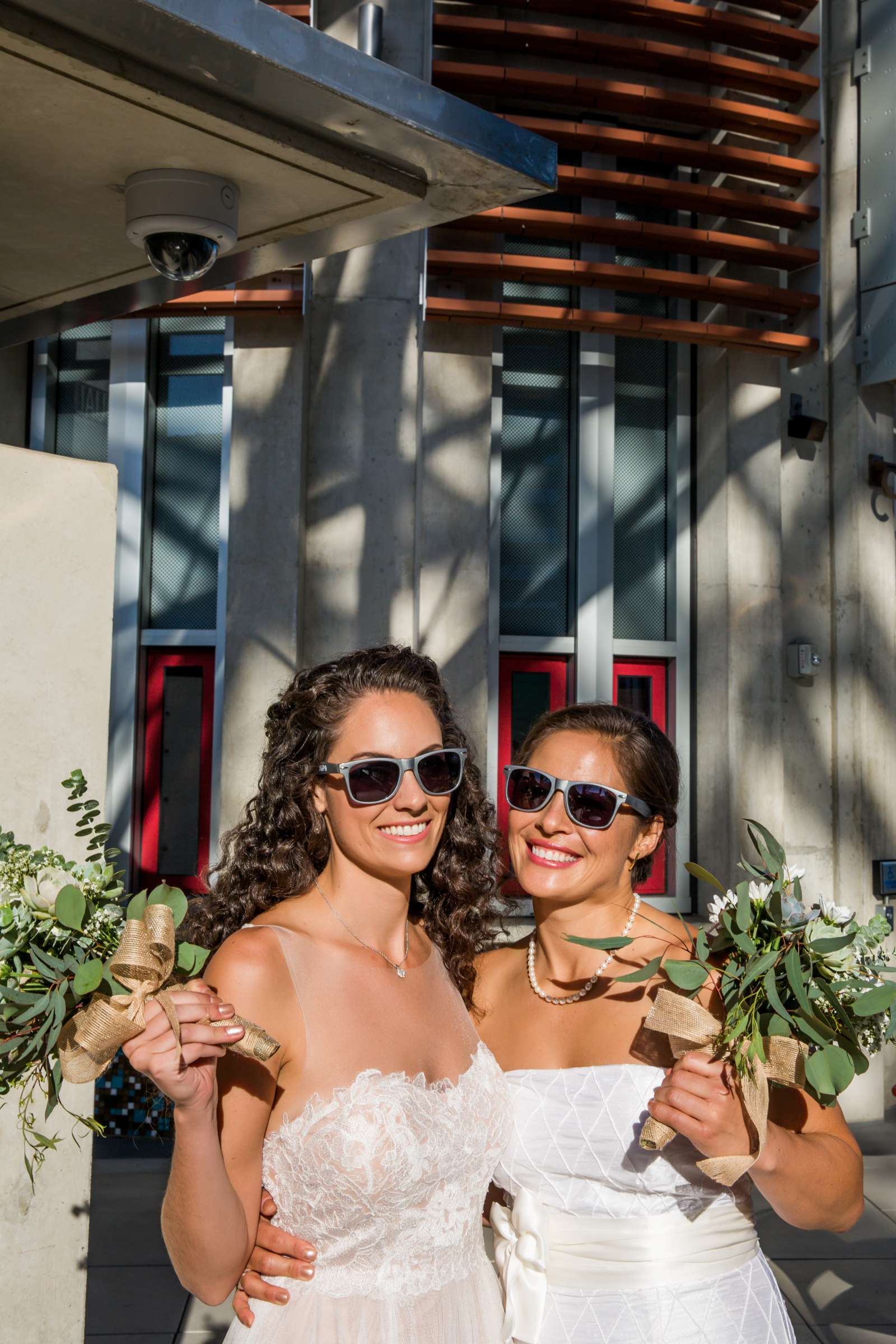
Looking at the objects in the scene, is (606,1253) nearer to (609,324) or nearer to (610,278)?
(609,324)

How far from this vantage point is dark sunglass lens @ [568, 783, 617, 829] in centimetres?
248

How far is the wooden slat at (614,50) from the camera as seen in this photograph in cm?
732

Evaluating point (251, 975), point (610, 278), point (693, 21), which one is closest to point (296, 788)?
point (251, 975)

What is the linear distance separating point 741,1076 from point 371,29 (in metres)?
6.52

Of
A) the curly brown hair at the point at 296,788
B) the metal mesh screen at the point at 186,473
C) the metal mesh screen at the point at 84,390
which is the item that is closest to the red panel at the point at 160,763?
the metal mesh screen at the point at 186,473

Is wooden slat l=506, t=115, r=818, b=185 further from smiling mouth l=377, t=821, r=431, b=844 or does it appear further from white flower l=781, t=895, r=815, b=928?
white flower l=781, t=895, r=815, b=928

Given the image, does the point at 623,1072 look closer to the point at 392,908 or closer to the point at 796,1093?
the point at 796,1093

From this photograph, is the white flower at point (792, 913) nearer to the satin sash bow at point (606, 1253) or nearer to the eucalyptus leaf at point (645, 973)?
the eucalyptus leaf at point (645, 973)

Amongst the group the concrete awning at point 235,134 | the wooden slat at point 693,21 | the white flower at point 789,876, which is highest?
the wooden slat at point 693,21

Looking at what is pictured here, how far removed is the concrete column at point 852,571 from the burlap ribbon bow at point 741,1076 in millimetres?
6679

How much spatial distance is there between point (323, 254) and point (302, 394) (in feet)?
12.3

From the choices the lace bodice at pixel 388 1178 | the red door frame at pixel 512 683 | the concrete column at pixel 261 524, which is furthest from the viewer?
the red door frame at pixel 512 683

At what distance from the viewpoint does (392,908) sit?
2.51 meters

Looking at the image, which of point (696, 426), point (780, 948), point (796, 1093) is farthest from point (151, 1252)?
point (696, 426)
